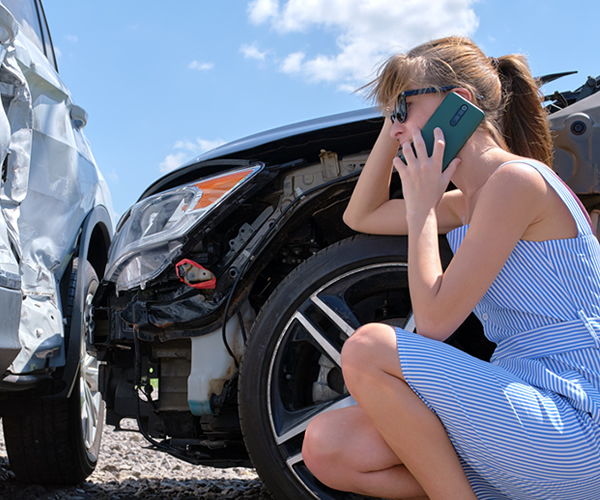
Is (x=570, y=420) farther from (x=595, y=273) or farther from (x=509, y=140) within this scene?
(x=509, y=140)

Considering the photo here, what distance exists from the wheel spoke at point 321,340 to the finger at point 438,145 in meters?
0.70

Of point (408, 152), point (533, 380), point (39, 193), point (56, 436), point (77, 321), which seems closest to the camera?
point (533, 380)

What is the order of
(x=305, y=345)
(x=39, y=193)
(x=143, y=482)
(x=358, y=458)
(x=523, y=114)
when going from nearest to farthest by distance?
(x=358, y=458)
(x=523, y=114)
(x=305, y=345)
(x=39, y=193)
(x=143, y=482)

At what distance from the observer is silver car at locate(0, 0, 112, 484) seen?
1.98 m

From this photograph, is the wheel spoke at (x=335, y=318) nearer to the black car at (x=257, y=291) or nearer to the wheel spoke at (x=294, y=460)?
the black car at (x=257, y=291)

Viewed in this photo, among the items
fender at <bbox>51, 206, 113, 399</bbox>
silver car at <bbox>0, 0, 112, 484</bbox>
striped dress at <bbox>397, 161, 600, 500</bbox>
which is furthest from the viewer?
fender at <bbox>51, 206, 113, 399</bbox>

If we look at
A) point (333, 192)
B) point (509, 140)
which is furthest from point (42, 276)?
point (509, 140)

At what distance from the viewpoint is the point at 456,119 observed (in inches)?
57.7

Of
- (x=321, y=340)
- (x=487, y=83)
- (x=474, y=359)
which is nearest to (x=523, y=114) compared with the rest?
(x=487, y=83)

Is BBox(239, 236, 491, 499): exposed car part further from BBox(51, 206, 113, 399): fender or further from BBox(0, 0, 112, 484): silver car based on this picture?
BBox(51, 206, 113, 399): fender

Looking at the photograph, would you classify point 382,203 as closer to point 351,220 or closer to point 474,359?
point 351,220

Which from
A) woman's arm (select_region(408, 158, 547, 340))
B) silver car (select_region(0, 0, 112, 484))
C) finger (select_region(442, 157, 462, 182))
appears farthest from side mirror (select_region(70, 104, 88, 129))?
woman's arm (select_region(408, 158, 547, 340))

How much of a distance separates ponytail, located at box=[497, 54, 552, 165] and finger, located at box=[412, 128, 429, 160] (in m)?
0.32

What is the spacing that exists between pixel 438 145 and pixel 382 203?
42 centimetres
